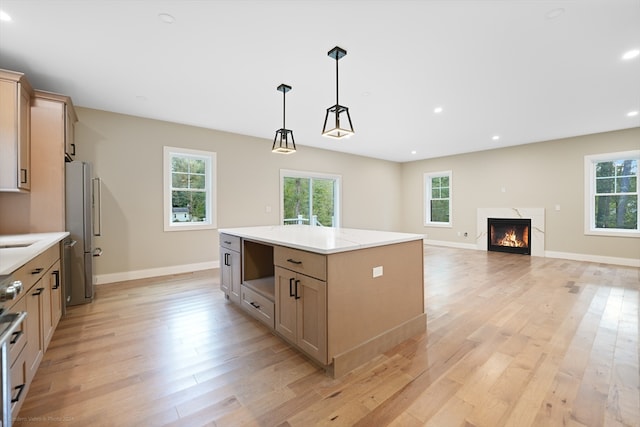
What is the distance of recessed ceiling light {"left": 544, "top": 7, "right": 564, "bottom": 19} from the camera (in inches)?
83.9

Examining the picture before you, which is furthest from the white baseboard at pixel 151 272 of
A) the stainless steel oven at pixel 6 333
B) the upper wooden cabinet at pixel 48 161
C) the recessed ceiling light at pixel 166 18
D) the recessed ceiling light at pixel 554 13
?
the recessed ceiling light at pixel 554 13

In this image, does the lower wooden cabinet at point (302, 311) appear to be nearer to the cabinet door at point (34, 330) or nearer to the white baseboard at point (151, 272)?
the cabinet door at point (34, 330)

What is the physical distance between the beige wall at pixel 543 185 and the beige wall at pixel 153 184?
4.48 metres

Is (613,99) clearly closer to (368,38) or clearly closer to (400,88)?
(400,88)

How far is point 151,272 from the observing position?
4.61m

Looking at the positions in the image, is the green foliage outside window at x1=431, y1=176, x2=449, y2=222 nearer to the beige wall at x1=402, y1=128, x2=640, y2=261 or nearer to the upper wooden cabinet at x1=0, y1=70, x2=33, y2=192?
the beige wall at x1=402, y1=128, x2=640, y2=261

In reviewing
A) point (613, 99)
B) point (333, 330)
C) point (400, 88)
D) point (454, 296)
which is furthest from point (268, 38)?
point (613, 99)

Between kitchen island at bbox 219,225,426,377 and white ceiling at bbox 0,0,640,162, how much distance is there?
1.80 metres

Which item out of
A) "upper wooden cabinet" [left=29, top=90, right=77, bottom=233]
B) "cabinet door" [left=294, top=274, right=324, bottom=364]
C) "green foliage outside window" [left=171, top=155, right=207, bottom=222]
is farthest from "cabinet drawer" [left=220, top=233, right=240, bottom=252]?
"green foliage outside window" [left=171, top=155, right=207, bottom=222]

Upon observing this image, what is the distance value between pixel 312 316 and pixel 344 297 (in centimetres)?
27

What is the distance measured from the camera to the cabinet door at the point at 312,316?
1870 mm

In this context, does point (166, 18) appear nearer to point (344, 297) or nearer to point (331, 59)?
point (331, 59)

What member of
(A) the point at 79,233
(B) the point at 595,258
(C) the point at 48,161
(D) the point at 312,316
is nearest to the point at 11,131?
(C) the point at 48,161

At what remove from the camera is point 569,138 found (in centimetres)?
594
